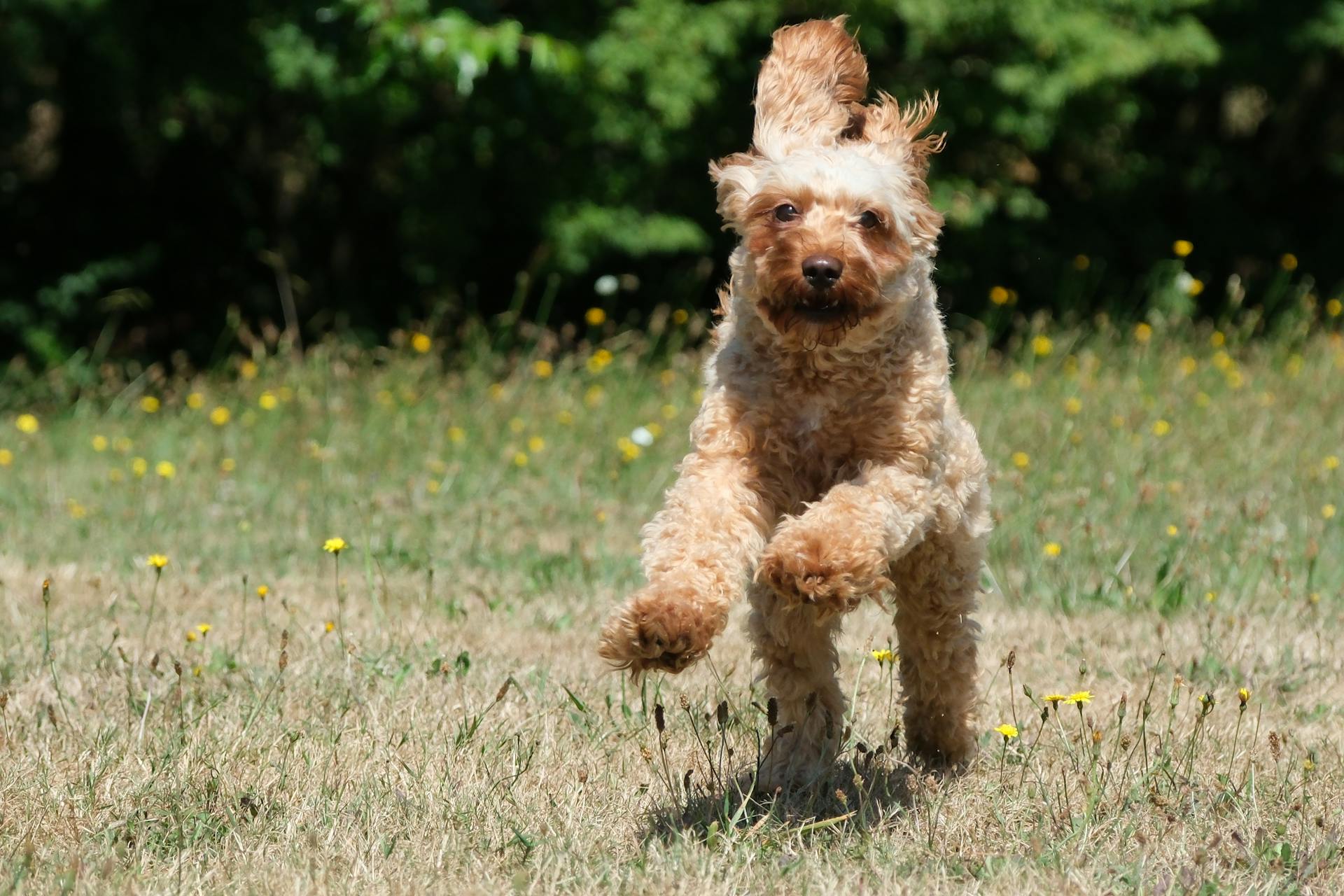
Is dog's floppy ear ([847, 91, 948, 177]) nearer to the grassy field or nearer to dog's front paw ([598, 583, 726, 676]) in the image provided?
the grassy field

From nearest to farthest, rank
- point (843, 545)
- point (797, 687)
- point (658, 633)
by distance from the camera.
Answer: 1. point (658, 633)
2. point (843, 545)
3. point (797, 687)

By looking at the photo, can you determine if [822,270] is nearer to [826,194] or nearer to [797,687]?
[826,194]

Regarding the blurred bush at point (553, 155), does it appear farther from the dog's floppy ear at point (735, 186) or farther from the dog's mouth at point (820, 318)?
the dog's mouth at point (820, 318)

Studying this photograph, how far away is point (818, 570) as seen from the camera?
302 cm

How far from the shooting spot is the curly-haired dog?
10.3 ft

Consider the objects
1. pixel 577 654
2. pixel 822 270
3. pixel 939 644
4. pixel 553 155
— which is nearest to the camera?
pixel 822 270

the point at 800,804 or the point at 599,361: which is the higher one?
the point at 800,804

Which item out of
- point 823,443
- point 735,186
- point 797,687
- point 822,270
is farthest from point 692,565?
point 735,186

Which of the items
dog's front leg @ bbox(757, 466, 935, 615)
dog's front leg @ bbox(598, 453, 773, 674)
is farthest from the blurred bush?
dog's front leg @ bbox(757, 466, 935, 615)

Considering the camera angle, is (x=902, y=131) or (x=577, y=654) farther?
(x=577, y=654)

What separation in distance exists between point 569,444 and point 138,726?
13.7 ft

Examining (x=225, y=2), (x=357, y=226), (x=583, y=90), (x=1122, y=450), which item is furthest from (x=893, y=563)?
(x=357, y=226)

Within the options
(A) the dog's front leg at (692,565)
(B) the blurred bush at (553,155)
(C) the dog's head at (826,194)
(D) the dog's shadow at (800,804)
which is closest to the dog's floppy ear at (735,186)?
(C) the dog's head at (826,194)

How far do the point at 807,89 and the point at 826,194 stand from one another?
1.47 feet
